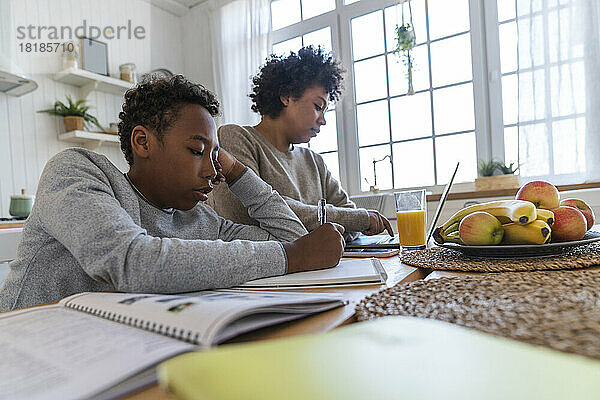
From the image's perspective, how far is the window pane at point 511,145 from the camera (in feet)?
9.12

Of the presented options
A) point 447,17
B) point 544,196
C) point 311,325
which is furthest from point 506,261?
point 447,17

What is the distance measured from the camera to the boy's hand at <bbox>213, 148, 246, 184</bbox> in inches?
46.0

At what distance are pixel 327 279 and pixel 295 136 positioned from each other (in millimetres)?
1132

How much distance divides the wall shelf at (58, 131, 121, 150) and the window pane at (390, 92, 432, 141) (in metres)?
2.04

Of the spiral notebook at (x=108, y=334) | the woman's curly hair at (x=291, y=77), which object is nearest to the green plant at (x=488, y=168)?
the woman's curly hair at (x=291, y=77)

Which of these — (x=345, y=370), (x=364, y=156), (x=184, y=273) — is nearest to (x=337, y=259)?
(x=184, y=273)

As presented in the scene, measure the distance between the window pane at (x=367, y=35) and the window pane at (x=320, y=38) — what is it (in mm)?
204

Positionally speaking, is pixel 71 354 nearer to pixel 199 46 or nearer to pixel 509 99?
pixel 509 99

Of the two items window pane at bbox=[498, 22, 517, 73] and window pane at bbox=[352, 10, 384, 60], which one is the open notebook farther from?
window pane at bbox=[352, 10, 384, 60]

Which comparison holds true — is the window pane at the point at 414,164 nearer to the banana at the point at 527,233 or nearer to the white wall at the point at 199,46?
the white wall at the point at 199,46

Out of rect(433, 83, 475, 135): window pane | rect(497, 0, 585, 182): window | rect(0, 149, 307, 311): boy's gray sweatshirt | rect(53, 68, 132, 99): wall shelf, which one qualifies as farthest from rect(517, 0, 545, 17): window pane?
rect(53, 68, 132, 99): wall shelf

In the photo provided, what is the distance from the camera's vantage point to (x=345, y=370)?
0.80ft

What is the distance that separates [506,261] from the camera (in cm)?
77

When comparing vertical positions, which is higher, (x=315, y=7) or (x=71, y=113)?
(x=315, y=7)
